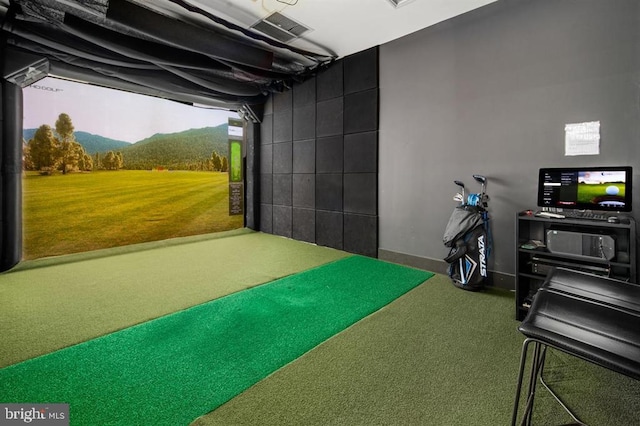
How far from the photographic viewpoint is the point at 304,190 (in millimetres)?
5539

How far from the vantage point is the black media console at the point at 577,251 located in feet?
7.27

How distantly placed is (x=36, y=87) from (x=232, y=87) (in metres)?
2.66

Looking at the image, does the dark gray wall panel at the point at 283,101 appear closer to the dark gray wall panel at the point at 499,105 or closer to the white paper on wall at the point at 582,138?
the dark gray wall panel at the point at 499,105

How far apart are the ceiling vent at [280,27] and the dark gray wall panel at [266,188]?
2719 millimetres

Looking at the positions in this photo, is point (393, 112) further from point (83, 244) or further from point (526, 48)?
point (83, 244)

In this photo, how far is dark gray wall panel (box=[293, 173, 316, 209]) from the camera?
5375 mm

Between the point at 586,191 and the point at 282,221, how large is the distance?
4.61 meters

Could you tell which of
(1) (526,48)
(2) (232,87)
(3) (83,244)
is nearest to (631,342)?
(1) (526,48)

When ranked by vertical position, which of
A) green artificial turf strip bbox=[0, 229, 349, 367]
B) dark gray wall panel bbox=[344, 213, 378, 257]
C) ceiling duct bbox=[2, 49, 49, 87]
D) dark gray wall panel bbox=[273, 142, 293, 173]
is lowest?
green artificial turf strip bbox=[0, 229, 349, 367]

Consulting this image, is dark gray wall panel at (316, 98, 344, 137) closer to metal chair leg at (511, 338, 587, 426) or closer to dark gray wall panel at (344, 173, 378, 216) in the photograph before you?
dark gray wall panel at (344, 173, 378, 216)

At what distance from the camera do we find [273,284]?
3.40 meters

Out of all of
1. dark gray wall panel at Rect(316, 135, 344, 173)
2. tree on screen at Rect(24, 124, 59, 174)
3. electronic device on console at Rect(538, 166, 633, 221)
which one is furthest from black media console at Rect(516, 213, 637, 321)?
tree on screen at Rect(24, 124, 59, 174)

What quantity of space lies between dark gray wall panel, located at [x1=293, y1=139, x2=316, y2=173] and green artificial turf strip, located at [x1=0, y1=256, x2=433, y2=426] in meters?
2.74

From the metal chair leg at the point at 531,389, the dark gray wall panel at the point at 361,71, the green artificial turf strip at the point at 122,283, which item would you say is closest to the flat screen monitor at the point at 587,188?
the metal chair leg at the point at 531,389
